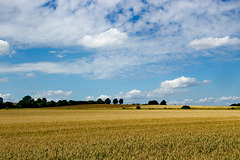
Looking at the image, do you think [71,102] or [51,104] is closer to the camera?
[51,104]

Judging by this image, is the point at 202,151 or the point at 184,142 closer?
the point at 202,151

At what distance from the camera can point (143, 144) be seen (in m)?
11.1

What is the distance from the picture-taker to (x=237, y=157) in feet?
29.1

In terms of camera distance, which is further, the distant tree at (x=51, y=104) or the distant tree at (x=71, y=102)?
the distant tree at (x=71, y=102)

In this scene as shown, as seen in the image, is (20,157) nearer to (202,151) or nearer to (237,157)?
(202,151)

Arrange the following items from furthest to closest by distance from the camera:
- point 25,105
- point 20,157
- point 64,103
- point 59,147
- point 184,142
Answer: point 64,103 → point 25,105 → point 184,142 → point 59,147 → point 20,157

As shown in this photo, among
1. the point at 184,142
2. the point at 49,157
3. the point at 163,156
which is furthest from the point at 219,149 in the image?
the point at 49,157

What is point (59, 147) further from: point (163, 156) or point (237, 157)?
point (237, 157)

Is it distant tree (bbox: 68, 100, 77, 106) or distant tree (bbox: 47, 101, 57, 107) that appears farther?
distant tree (bbox: 68, 100, 77, 106)

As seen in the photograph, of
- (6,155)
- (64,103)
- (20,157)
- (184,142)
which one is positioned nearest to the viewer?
(20,157)

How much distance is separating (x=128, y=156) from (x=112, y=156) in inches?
26.0

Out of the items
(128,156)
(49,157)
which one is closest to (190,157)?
(128,156)

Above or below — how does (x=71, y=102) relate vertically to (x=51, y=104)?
above

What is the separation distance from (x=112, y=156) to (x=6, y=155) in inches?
A: 177
